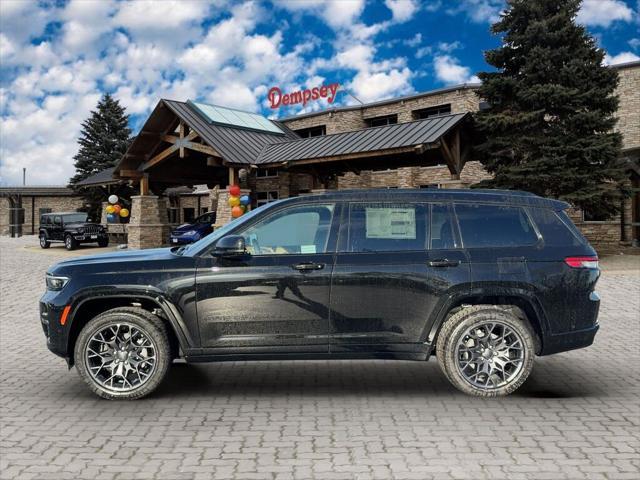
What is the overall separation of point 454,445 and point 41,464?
2738 millimetres

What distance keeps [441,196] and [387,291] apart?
108 cm

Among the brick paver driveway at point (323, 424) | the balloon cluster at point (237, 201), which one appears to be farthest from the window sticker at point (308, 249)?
the balloon cluster at point (237, 201)

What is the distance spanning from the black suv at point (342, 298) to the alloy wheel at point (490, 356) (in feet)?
0.04

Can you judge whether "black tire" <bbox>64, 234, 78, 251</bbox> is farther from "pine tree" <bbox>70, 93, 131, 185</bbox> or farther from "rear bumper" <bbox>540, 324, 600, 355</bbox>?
"rear bumper" <bbox>540, 324, 600, 355</bbox>

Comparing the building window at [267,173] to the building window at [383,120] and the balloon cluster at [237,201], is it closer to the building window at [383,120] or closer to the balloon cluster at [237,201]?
the building window at [383,120]

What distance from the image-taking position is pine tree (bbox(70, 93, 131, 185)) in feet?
170

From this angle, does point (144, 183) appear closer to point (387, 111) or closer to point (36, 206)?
point (387, 111)

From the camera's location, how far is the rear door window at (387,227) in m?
5.65

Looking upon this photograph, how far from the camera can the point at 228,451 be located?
420cm

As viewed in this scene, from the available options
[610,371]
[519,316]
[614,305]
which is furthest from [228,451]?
[614,305]

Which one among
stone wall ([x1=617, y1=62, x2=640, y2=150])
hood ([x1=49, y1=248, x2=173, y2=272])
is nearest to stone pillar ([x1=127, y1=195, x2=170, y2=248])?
stone wall ([x1=617, y1=62, x2=640, y2=150])

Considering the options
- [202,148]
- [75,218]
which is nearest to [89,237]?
[75,218]

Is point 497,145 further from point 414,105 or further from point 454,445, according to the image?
point 454,445

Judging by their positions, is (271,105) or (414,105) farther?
(271,105)
